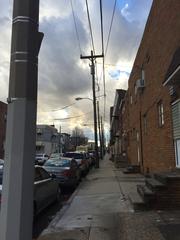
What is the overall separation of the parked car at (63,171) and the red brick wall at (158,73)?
391 cm

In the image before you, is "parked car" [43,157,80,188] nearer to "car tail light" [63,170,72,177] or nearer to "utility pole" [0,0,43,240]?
"car tail light" [63,170,72,177]

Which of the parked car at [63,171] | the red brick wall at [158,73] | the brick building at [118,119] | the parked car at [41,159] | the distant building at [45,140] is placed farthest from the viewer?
the distant building at [45,140]

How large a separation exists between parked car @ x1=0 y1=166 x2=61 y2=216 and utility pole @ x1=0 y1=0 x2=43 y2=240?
5515 millimetres

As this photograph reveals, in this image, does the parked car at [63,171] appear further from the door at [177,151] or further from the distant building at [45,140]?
the distant building at [45,140]

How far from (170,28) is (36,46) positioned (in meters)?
9.95

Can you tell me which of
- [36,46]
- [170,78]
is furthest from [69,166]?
[36,46]

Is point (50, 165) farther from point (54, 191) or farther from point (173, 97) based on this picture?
point (173, 97)

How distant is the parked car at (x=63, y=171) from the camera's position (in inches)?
658

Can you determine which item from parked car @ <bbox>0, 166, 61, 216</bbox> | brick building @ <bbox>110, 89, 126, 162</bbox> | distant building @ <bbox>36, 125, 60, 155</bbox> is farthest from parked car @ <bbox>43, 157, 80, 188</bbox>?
distant building @ <bbox>36, 125, 60, 155</bbox>

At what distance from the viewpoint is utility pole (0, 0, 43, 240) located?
3873 mm

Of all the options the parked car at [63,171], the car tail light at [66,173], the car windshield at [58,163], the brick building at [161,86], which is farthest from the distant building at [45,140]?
the car tail light at [66,173]

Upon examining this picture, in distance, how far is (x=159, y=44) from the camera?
15641 millimetres

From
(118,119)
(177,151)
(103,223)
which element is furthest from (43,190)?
(118,119)

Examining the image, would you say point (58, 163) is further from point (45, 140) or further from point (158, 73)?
point (45, 140)
